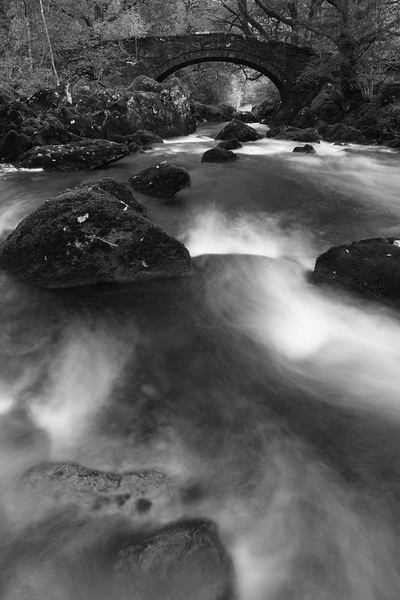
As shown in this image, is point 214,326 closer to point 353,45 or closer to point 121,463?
point 121,463

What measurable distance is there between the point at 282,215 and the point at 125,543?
5.85 m

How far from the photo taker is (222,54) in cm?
2350

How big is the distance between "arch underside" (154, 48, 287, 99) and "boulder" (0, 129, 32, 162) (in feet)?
51.9

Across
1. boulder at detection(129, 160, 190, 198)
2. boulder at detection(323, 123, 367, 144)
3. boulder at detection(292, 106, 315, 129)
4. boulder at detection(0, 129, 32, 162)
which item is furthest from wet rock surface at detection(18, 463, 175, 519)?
boulder at detection(292, 106, 315, 129)

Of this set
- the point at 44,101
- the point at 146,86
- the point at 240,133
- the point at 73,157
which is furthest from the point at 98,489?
the point at 146,86

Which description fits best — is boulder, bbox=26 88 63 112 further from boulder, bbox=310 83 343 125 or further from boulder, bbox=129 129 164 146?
boulder, bbox=310 83 343 125

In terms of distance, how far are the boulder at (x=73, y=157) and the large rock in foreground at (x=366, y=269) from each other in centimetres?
737

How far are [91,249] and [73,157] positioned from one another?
6.33m

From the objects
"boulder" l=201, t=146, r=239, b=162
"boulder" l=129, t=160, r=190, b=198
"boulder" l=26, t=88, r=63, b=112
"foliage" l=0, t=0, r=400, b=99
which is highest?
"foliage" l=0, t=0, r=400, b=99

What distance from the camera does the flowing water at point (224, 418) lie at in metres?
1.89

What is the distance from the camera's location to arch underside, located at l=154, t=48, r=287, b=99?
925 inches

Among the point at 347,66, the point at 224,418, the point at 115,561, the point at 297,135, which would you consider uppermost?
the point at 347,66

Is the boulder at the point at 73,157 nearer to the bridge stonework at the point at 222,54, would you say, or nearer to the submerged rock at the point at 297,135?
the submerged rock at the point at 297,135

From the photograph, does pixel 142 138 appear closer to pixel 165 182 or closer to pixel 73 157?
pixel 73 157
